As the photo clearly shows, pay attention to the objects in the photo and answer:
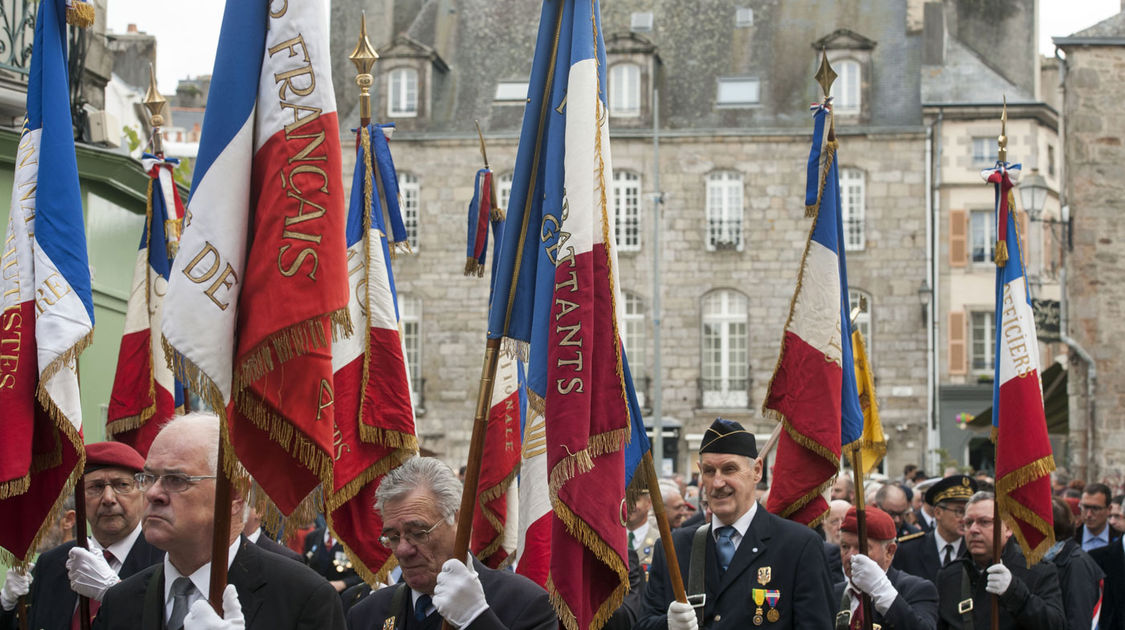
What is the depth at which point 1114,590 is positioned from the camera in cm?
1010

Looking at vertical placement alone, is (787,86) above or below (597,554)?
above

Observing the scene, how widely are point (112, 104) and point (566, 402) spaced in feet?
59.0

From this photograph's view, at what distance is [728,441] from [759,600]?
747mm

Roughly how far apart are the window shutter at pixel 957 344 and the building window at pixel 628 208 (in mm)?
8696

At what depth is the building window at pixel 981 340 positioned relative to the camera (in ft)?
119

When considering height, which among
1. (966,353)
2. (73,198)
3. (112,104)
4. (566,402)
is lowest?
(966,353)

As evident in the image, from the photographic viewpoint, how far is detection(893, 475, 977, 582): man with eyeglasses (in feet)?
29.3

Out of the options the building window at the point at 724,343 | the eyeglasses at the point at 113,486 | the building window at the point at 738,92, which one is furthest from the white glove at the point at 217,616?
the building window at the point at 738,92

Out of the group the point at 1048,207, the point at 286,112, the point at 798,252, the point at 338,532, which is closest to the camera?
the point at 286,112

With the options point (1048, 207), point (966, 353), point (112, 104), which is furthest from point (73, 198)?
point (1048, 207)

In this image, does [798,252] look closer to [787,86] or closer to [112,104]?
[787,86]

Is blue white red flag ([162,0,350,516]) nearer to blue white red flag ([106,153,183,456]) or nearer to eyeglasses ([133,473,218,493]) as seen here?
eyeglasses ([133,473,218,493])

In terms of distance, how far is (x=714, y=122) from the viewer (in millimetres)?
35656

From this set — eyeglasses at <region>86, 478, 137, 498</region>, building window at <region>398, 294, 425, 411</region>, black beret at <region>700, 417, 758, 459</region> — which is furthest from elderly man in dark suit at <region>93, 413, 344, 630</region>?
building window at <region>398, 294, 425, 411</region>
